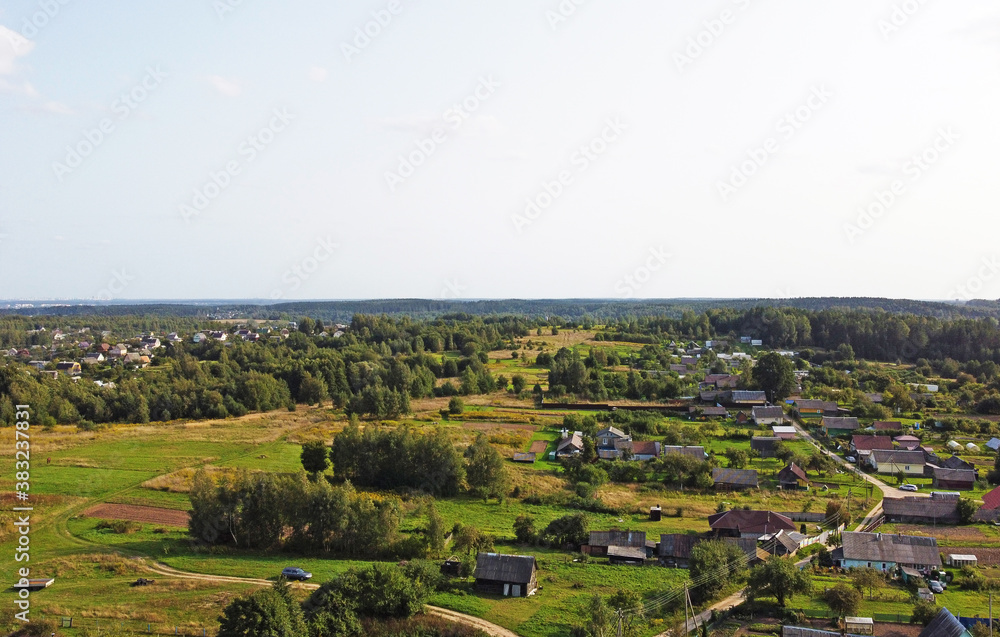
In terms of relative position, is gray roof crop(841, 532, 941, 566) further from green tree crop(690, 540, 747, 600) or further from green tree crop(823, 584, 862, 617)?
green tree crop(823, 584, 862, 617)

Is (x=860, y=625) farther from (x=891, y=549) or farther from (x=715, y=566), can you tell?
(x=891, y=549)

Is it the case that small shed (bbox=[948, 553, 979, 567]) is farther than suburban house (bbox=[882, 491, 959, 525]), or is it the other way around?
suburban house (bbox=[882, 491, 959, 525])

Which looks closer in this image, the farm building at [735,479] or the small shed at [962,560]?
the small shed at [962,560]

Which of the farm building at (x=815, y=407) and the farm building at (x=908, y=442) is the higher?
the farm building at (x=815, y=407)

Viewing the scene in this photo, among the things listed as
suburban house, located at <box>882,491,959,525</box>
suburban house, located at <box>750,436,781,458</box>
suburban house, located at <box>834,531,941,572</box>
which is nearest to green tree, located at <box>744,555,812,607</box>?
suburban house, located at <box>834,531,941,572</box>

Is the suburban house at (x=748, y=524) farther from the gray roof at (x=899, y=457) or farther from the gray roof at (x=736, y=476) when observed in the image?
the gray roof at (x=899, y=457)

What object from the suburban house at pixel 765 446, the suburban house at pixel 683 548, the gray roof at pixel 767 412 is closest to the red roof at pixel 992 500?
the suburban house at pixel 765 446
